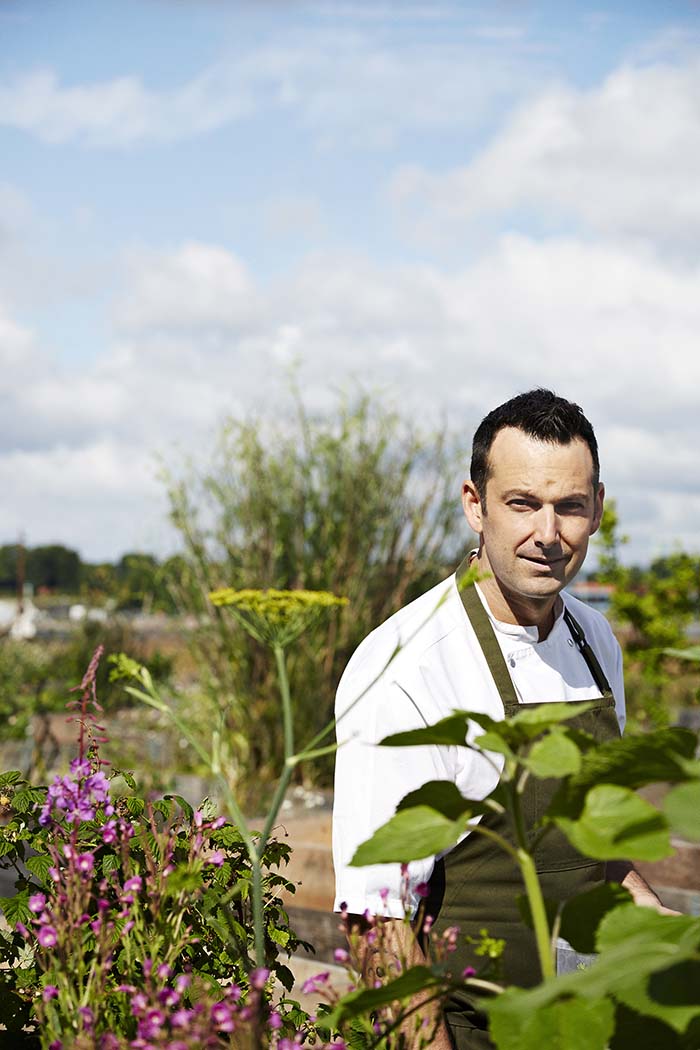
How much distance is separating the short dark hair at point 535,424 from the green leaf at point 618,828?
1.31 meters

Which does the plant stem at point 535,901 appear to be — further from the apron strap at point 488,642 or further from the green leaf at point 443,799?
the apron strap at point 488,642

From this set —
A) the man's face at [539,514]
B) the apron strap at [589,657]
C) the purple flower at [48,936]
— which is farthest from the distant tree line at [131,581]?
the purple flower at [48,936]

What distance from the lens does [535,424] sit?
6.74 feet

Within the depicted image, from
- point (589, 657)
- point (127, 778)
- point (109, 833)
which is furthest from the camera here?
point (589, 657)

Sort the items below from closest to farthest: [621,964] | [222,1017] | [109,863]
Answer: [621,964], [222,1017], [109,863]

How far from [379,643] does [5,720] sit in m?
8.47

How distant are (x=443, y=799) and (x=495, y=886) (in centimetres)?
108

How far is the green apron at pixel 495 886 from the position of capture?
71.6 inches

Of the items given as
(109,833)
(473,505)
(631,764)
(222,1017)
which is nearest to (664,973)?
(631,764)

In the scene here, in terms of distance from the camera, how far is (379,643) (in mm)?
2010

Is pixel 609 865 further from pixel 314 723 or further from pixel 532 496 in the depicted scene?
pixel 314 723

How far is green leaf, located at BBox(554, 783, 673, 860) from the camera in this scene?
0.76 metres

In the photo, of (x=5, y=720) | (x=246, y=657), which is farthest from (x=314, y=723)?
(x=5, y=720)

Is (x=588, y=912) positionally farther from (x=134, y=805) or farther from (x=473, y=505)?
(x=473, y=505)
